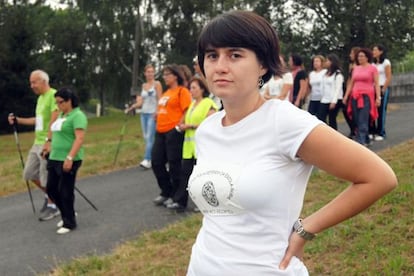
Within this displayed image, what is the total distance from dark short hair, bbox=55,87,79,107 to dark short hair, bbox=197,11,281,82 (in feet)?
14.4

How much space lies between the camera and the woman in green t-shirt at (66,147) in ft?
19.5

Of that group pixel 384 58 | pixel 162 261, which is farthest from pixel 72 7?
pixel 162 261

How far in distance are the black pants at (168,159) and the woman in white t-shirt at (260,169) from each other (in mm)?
4786

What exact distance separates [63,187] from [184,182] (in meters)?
1.43

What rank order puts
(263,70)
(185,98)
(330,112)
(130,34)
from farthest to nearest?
(130,34) → (330,112) → (185,98) → (263,70)

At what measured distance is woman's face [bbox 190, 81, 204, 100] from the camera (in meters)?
6.18

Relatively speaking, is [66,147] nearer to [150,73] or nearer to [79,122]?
[79,122]

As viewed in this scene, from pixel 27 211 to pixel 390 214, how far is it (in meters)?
5.00

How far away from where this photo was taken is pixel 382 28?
86.5 feet

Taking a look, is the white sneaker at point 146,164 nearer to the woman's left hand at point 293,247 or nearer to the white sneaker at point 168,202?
the white sneaker at point 168,202

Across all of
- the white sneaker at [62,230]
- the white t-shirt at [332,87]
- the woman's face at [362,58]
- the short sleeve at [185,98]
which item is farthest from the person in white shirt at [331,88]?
the white sneaker at [62,230]

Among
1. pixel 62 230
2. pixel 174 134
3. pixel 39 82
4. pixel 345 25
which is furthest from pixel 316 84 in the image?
pixel 345 25

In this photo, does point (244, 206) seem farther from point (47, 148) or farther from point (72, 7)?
point (72, 7)

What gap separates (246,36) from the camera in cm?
173
